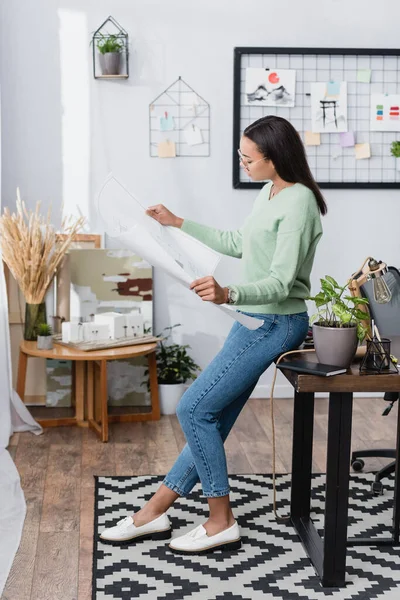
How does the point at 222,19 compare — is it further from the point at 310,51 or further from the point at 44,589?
the point at 44,589

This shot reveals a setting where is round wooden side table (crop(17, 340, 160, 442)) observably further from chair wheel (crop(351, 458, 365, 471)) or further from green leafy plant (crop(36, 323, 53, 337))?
chair wheel (crop(351, 458, 365, 471))

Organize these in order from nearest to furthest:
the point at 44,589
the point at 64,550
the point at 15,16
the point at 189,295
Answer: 1. the point at 44,589
2. the point at 64,550
3. the point at 15,16
4. the point at 189,295

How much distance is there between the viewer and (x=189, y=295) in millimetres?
4715

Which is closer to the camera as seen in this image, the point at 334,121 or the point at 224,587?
the point at 224,587

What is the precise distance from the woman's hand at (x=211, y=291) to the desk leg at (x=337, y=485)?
0.42 metres

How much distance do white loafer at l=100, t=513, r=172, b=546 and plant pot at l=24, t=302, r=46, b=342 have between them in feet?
5.33

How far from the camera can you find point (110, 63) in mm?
4398

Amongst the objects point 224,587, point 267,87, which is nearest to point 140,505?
point 224,587

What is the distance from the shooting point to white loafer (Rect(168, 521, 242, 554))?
2.78m

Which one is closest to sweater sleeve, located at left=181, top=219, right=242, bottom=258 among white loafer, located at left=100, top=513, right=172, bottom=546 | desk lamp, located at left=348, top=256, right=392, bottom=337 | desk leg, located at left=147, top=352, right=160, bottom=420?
desk lamp, located at left=348, top=256, right=392, bottom=337

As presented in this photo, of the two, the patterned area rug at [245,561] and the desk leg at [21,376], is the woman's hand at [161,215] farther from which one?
the desk leg at [21,376]

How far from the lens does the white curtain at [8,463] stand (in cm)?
282

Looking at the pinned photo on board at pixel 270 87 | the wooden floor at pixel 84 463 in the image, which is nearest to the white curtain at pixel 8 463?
the wooden floor at pixel 84 463

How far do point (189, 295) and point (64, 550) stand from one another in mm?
2125
